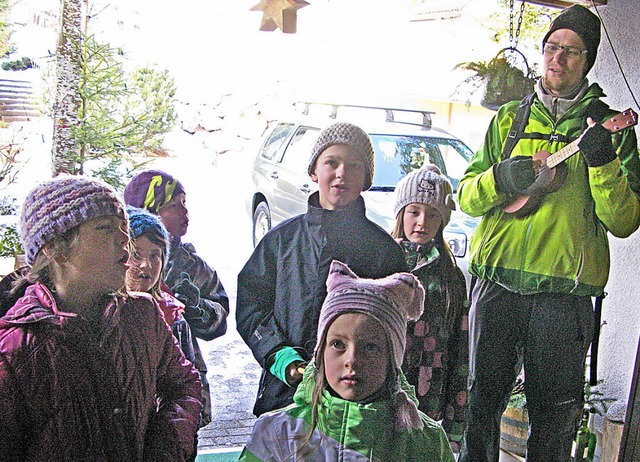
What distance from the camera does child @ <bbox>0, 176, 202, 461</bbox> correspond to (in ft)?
5.89

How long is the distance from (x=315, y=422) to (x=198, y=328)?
0.49 m

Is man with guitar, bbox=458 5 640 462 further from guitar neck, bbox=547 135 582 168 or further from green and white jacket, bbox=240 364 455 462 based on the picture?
green and white jacket, bbox=240 364 455 462

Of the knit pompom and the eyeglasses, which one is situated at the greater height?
the eyeglasses

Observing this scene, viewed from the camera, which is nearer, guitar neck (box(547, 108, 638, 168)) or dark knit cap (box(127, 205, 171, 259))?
dark knit cap (box(127, 205, 171, 259))

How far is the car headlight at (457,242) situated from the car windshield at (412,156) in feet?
0.62

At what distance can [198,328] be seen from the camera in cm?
235

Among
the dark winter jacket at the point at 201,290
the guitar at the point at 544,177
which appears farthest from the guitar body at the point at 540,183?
the dark winter jacket at the point at 201,290

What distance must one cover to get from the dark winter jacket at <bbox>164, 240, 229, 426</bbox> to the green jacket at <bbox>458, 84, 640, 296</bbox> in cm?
106

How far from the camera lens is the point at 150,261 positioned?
2.14m

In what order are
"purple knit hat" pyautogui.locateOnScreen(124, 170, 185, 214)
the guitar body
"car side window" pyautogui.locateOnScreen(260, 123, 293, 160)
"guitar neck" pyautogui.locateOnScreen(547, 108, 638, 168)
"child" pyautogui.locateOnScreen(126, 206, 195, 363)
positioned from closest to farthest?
"child" pyautogui.locateOnScreen(126, 206, 195, 363) < "purple knit hat" pyautogui.locateOnScreen(124, 170, 185, 214) < "car side window" pyautogui.locateOnScreen(260, 123, 293, 160) < "guitar neck" pyautogui.locateOnScreen(547, 108, 638, 168) < the guitar body

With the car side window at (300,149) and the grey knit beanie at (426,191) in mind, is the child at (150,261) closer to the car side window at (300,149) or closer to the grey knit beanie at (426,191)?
the car side window at (300,149)

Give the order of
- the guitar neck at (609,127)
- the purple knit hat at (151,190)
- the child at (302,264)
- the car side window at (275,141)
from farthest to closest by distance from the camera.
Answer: the guitar neck at (609,127) < the car side window at (275,141) < the child at (302,264) < the purple knit hat at (151,190)

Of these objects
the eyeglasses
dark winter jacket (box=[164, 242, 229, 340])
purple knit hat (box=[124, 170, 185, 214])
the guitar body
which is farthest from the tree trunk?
the eyeglasses

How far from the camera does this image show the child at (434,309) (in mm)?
2568
